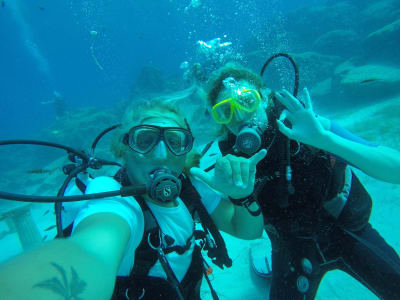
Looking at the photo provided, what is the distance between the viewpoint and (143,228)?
1.81 m

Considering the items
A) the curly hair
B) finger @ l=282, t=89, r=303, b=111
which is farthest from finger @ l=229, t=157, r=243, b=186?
the curly hair

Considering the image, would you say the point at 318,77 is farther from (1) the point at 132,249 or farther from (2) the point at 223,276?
(1) the point at 132,249

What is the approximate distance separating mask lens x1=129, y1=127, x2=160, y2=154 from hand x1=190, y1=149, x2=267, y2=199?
56 centimetres

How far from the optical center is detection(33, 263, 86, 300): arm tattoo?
778 mm

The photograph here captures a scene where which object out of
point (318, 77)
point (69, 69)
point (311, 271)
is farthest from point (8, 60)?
point (311, 271)

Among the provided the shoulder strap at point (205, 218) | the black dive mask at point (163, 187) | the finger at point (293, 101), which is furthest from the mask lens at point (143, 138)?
the finger at point (293, 101)

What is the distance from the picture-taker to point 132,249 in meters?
1.72

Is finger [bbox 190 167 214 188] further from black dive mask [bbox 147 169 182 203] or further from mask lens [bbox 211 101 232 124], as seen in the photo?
mask lens [bbox 211 101 232 124]

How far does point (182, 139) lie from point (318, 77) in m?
18.8

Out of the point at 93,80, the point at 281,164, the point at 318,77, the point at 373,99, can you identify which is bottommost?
the point at 281,164

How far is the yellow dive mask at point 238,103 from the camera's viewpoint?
279 centimetres

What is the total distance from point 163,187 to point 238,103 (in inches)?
63.9

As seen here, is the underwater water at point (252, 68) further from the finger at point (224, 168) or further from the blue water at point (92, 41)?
the finger at point (224, 168)

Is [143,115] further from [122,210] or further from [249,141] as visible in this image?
[249,141]
